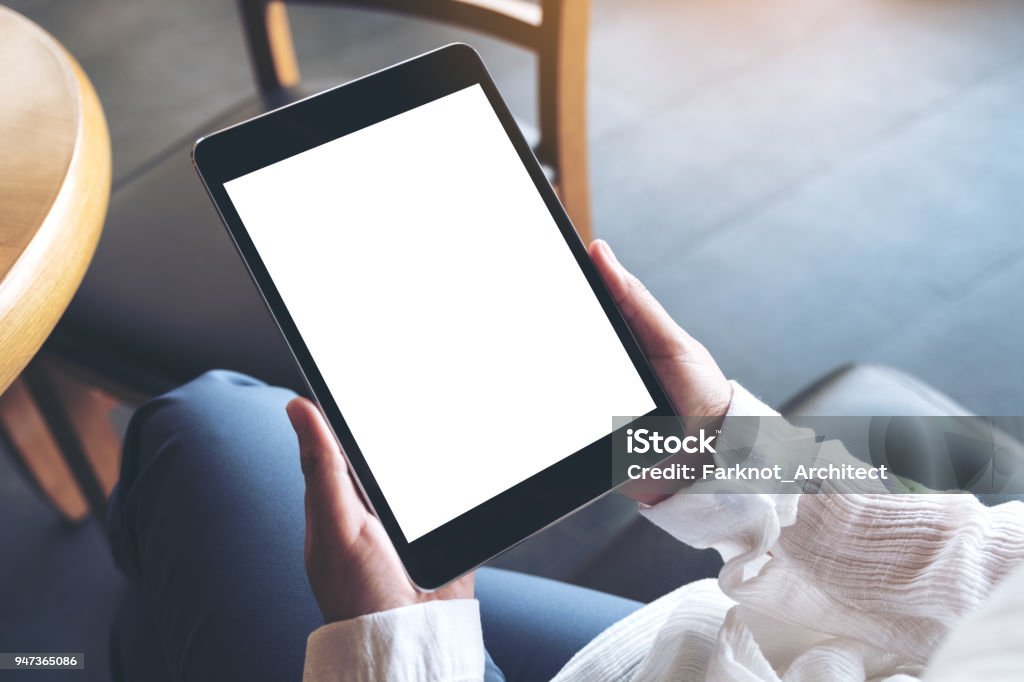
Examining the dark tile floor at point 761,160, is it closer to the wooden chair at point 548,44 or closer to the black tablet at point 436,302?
the wooden chair at point 548,44

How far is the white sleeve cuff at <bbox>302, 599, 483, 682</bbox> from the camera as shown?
0.43 meters

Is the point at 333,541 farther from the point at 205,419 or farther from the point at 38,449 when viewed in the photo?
the point at 38,449

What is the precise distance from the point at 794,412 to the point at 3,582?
3.03ft

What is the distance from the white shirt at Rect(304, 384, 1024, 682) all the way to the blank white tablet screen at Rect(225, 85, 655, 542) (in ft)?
0.25

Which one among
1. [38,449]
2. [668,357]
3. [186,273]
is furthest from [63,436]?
[668,357]

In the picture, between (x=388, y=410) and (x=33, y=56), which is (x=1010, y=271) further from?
(x=33, y=56)

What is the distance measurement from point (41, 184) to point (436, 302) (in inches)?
10.5

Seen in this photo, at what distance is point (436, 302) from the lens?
21.1 inches

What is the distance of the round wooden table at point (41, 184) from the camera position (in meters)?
0.51

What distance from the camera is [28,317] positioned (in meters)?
0.51

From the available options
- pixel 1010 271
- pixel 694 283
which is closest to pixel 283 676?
pixel 694 283

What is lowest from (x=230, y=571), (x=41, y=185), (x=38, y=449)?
(x=38, y=449)

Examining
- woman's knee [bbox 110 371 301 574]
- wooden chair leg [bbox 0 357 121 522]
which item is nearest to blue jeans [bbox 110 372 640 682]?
woman's knee [bbox 110 371 301 574]

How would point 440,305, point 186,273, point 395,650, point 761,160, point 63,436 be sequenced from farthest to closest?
point 761,160
point 63,436
point 186,273
point 440,305
point 395,650
